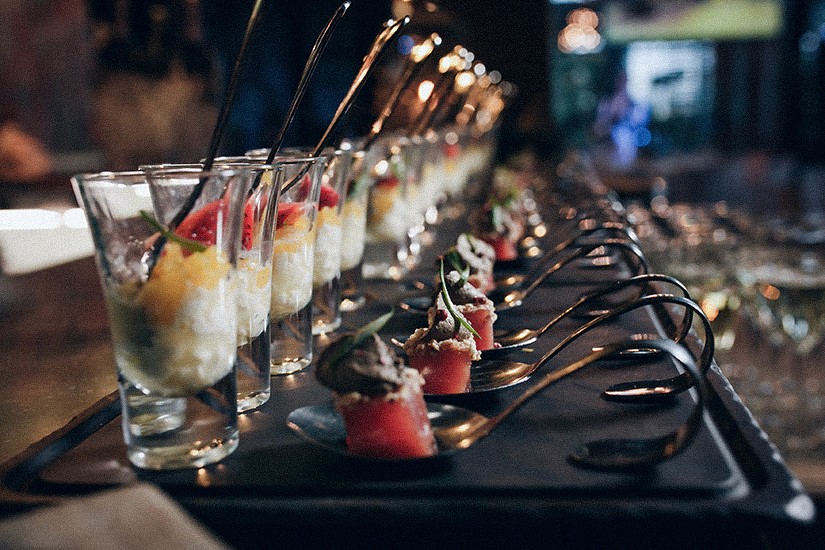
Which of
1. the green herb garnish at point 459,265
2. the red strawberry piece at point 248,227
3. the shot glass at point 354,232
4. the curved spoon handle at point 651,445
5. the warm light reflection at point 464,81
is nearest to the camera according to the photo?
the curved spoon handle at point 651,445

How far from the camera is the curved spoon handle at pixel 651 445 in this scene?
0.68 metres

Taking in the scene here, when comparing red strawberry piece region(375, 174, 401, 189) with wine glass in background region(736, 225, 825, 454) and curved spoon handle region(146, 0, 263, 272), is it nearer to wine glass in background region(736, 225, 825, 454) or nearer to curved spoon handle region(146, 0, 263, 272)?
curved spoon handle region(146, 0, 263, 272)

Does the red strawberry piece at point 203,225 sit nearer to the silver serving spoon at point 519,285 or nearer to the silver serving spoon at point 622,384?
the silver serving spoon at point 622,384

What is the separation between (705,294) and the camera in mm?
2324

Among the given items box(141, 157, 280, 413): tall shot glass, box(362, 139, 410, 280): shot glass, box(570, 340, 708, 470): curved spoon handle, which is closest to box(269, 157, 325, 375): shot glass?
box(141, 157, 280, 413): tall shot glass

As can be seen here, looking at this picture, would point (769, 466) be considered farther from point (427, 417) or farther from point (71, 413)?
point (71, 413)

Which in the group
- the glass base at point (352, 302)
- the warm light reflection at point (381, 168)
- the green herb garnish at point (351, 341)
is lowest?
the glass base at point (352, 302)

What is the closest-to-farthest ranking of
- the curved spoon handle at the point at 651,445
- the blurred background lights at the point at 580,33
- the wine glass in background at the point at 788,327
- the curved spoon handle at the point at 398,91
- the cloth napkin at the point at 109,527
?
1. the cloth napkin at the point at 109,527
2. the curved spoon handle at the point at 651,445
3. the curved spoon handle at the point at 398,91
4. the wine glass in background at the point at 788,327
5. the blurred background lights at the point at 580,33

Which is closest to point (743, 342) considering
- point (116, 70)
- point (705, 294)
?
point (705, 294)

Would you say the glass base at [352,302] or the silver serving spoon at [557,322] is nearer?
the silver serving spoon at [557,322]

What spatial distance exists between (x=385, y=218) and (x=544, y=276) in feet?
1.24

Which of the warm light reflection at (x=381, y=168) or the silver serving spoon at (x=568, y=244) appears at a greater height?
the warm light reflection at (x=381, y=168)

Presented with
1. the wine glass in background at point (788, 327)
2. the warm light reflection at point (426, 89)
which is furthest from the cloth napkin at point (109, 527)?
the wine glass in background at point (788, 327)

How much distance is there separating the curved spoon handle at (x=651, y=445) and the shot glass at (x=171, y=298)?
0.32 metres
